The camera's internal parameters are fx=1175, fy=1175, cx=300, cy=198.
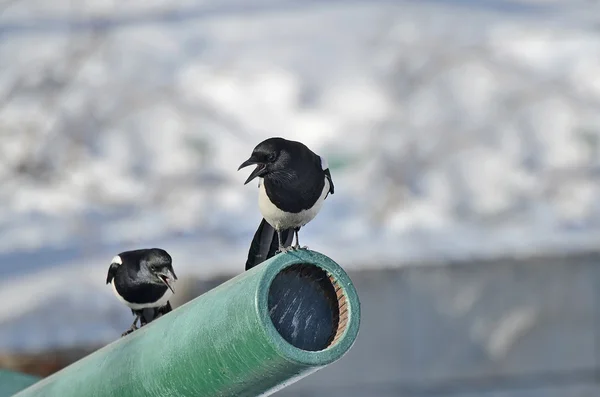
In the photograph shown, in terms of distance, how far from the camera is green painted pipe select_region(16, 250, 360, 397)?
1.21 meters

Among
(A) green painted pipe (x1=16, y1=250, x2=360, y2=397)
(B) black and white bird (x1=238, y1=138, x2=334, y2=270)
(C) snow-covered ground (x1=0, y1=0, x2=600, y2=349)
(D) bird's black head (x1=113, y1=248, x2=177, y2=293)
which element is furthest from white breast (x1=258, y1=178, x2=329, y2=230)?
(C) snow-covered ground (x1=0, y1=0, x2=600, y2=349)

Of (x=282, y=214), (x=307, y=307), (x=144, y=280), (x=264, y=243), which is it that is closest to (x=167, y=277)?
(x=144, y=280)

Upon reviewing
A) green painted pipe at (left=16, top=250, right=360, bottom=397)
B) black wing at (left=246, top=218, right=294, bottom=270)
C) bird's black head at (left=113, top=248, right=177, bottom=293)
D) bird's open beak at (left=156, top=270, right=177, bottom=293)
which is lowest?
green painted pipe at (left=16, top=250, right=360, bottom=397)

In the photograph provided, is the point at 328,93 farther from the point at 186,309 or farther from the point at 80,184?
the point at 186,309

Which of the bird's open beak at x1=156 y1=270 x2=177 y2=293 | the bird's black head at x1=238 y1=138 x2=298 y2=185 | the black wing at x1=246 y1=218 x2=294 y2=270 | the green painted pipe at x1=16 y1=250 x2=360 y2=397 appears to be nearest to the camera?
the green painted pipe at x1=16 y1=250 x2=360 y2=397

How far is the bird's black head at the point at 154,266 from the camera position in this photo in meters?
2.51

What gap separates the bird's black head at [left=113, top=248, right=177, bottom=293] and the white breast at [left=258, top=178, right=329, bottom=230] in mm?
453

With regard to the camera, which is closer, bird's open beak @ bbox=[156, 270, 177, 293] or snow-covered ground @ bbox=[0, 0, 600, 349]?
bird's open beak @ bbox=[156, 270, 177, 293]

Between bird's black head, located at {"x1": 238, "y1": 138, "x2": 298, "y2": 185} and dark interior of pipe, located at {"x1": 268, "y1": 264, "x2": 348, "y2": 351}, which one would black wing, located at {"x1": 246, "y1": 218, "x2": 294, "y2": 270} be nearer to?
bird's black head, located at {"x1": 238, "y1": 138, "x2": 298, "y2": 185}

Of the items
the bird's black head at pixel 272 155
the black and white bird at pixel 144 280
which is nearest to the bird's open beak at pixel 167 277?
the black and white bird at pixel 144 280

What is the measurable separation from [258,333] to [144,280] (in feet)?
4.85

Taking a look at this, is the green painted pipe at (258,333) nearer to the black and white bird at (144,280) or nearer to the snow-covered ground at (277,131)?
the black and white bird at (144,280)

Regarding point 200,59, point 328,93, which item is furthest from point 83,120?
point 328,93

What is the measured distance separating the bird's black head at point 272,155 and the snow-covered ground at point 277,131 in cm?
303
